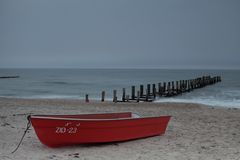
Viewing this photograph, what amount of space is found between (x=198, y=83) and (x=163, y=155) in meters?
38.6

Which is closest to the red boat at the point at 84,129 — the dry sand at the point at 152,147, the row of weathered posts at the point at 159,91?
the dry sand at the point at 152,147

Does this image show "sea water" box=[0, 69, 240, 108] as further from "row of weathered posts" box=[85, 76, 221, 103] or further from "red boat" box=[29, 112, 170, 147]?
"red boat" box=[29, 112, 170, 147]

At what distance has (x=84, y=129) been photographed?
9539 mm

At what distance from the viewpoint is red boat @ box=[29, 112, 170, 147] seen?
918 centimetres

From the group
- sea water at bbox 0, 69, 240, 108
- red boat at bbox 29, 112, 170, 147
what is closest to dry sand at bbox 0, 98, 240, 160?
red boat at bbox 29, 112, 170, 147

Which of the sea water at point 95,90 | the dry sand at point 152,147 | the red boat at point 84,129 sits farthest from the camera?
the sea water at point 95,90

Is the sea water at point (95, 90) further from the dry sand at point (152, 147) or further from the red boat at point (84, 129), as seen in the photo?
the red boat at point (84, 129)

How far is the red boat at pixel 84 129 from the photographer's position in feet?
30.1

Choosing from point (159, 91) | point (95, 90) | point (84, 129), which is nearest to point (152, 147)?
point (84, 129)

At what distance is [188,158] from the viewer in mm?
8672

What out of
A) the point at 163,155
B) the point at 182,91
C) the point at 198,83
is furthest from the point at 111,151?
the point at 198,83

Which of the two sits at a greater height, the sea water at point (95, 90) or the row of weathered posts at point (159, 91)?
the row of weathered posts at point (159, 91)

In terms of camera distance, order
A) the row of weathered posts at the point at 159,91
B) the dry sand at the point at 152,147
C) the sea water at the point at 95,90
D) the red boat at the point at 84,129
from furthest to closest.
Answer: the sea water at the point at 95,90 < the row of weathered posts at the point at 159,91 < the red boat at the point at 84,129 < the dry sand at the point at 152,147

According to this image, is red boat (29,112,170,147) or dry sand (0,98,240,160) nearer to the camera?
dry sand (0,98,240,160)
